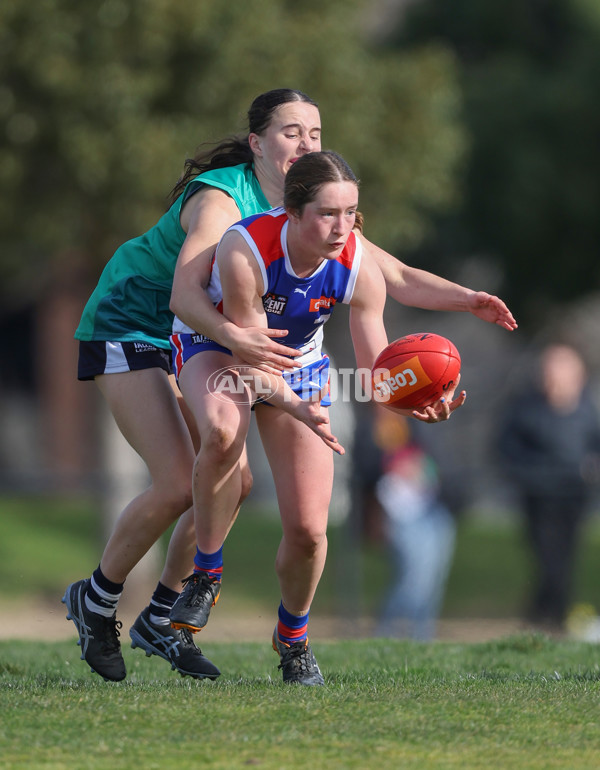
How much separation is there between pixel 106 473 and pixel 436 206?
5501 millimetres

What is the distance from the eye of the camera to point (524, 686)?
528 cm

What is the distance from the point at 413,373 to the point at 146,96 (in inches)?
300

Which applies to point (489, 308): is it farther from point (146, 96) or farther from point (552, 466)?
point (146, 96)

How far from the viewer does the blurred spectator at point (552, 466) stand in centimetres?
1166

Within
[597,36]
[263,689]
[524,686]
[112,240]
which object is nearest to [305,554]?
[263,689]

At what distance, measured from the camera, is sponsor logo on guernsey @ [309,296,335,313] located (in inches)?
204

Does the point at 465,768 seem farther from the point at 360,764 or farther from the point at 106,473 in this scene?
the point at 106,473

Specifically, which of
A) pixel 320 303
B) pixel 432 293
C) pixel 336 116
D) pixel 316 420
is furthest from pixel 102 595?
pixel 336 116

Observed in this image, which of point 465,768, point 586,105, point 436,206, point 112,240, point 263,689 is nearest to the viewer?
point 465,768

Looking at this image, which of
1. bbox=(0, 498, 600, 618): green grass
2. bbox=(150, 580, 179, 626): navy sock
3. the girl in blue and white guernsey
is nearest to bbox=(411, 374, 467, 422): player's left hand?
the girl in blue and white guernsey

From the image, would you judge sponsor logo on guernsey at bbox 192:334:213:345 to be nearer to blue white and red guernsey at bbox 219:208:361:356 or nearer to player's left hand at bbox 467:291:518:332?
blue white and red guernsey at bbox 219:208:361:356

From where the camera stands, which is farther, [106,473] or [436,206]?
[436,206]

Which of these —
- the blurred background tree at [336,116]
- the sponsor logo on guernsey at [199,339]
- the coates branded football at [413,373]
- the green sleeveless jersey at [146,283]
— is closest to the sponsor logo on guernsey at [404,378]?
the coates branded football at [413,373]

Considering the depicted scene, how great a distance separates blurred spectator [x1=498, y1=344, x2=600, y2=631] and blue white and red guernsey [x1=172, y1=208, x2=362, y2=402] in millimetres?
6800
